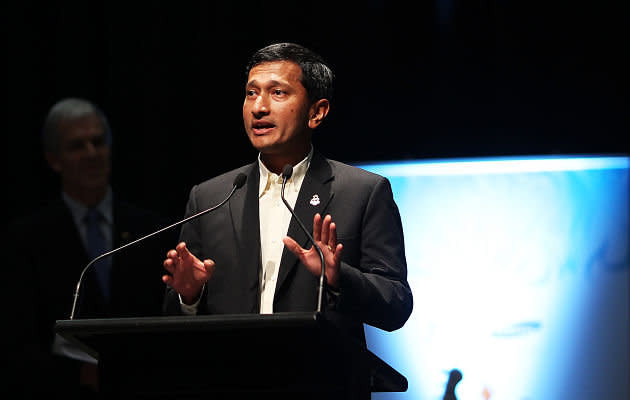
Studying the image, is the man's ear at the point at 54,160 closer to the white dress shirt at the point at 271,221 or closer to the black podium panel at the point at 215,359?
the white dress shirt at the point at 271,221

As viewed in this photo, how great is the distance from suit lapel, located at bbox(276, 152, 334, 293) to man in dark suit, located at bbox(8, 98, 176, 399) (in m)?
1.39

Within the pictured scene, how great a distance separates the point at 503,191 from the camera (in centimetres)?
360

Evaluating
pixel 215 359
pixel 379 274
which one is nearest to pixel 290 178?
pixel 379 274

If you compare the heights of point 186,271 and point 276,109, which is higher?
point 276,109

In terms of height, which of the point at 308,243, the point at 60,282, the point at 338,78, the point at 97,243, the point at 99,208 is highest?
the point at 338,78

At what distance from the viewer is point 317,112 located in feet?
9.01

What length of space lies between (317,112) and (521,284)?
121 centimetres

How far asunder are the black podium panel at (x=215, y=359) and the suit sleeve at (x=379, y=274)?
15 cm

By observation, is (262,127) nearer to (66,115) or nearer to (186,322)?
(186,322)

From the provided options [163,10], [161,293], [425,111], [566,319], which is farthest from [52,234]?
[566,319]

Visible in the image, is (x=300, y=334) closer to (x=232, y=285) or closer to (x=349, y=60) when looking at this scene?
(x=232, y=285)

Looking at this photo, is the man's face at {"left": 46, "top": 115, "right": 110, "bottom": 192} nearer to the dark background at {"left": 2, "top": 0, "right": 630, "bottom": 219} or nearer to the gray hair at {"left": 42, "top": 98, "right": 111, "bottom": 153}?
the gray hair at {"left": 42, "top": 98, "right": 111, "bottom": 153}

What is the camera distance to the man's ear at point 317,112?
8.94 feet

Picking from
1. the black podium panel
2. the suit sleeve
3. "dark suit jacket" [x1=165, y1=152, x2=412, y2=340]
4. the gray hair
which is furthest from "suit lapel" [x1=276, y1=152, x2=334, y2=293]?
the gray hair
